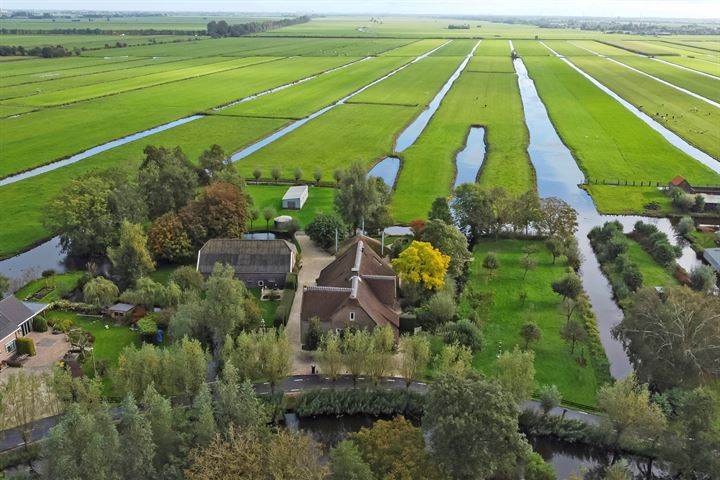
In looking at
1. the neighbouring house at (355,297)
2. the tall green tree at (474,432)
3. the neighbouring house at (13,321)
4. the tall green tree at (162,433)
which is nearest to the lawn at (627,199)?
the neighbouring house at (355,297)

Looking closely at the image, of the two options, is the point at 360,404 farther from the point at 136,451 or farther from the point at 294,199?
the point at 294,199

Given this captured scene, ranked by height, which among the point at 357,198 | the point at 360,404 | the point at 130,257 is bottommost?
the point at 360,404

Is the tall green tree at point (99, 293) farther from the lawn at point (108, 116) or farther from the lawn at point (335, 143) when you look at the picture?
the lawn at point (108, 116)

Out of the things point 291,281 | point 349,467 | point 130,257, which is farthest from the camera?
point 291,281

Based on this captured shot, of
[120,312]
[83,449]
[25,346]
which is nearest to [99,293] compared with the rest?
[120,312]

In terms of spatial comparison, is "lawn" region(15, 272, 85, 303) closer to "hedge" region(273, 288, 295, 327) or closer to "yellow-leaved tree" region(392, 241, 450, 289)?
"hedge" region(273, 288, 295, 327)

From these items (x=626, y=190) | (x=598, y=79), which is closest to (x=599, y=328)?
(x=626, y=190)
